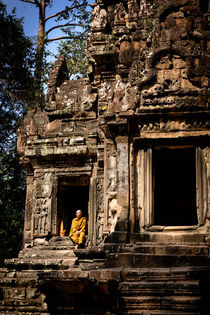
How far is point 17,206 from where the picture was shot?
1956cm

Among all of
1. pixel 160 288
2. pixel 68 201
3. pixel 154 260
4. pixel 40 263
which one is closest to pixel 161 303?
pixel 160 288

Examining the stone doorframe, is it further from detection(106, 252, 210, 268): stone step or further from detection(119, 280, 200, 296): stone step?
detection(119, 280, 200, 296): stone step

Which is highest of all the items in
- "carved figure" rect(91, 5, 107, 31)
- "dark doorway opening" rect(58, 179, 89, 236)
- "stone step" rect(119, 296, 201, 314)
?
"carved figure" rect(91, 5, 107, 31)

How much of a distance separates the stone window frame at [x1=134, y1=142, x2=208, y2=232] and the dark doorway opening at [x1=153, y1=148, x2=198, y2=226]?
2.45 metres

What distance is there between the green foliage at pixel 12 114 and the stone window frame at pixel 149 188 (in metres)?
10.6

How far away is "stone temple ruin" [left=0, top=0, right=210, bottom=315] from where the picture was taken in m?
7.02

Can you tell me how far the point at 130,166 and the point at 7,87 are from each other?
12.4 meters

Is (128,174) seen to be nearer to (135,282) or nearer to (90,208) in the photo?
(135,282)

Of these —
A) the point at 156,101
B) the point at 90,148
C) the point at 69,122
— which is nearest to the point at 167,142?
the point at 156,101

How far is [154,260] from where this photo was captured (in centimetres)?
770

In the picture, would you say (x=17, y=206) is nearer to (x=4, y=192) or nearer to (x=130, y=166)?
(x=4, y=192)

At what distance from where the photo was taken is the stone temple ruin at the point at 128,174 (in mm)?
7020

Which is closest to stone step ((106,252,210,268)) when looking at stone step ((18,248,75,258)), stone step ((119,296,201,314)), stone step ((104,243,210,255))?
stone step ((104,243,210,255))

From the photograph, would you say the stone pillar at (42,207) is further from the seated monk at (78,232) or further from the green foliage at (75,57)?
the green foliage at (75,57)
